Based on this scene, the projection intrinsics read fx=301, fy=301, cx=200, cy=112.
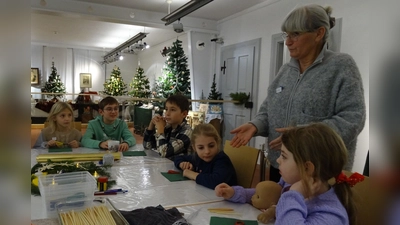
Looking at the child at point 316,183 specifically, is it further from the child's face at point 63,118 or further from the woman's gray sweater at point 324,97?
the child's face at point 63,118

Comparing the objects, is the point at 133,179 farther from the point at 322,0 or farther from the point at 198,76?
the point at 198,76

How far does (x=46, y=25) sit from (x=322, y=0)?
257 inches

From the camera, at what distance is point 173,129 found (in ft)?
7.98

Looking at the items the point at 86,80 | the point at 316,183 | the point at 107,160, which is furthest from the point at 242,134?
the point at 86,80

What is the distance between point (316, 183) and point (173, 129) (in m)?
1.59

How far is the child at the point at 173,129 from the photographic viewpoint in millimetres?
2277

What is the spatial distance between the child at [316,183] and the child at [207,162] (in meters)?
0.62

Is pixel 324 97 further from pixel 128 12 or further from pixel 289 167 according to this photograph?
pixel 128 12

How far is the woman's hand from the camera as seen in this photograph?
1472 mm

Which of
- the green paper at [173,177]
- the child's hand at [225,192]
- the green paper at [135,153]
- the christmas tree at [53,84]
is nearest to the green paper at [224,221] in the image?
the child's hand at [225,192]

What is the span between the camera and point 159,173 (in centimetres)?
177

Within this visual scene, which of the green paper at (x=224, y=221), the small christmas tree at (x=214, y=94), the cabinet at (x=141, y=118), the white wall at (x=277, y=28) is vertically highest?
the white wall at (x=277, y=28)

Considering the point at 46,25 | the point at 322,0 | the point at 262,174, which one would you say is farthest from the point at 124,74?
the point at 262,174

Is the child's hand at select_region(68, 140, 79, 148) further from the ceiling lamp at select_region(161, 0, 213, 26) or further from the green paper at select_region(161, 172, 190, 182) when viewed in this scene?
the ceiling lamp at select_region(161, 0, 213, 26)
